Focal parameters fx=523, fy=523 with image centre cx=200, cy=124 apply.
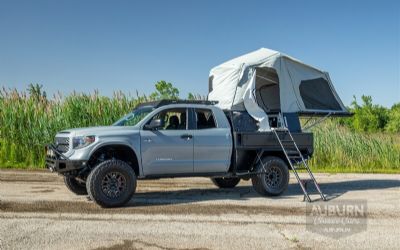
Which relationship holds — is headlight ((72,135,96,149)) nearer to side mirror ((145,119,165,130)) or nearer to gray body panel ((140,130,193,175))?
gray body panel ((140,130,193,175))

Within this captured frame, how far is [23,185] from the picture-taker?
13062 mm

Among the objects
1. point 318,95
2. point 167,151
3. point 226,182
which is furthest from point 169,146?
point 318,95

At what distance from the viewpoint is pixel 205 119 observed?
38.0ft

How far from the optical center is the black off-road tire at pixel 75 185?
1136cm

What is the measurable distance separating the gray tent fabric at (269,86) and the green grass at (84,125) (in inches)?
256

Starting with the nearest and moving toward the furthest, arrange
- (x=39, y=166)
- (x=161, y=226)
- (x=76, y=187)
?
(x=161, y=226), (x=76, y=187), (x=39, y=166)

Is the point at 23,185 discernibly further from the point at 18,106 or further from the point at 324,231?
the point at 324,231

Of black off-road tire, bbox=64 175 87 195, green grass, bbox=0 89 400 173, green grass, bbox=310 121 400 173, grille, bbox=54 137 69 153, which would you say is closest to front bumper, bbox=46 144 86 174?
grille, bbox=54 137 69 153

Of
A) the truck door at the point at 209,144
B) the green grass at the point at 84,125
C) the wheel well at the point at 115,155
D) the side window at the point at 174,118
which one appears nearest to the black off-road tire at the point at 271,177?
the truck door at the point at 209,144

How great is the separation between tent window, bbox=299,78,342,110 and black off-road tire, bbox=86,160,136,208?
5405 mm

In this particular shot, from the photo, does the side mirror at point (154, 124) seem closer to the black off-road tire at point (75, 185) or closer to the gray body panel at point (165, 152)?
the gray body panel at point (165, 152)

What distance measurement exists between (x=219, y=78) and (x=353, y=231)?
20.3 ft

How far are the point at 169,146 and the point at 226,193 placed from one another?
2498 mm

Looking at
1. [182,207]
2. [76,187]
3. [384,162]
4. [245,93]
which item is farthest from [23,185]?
[384,162]
